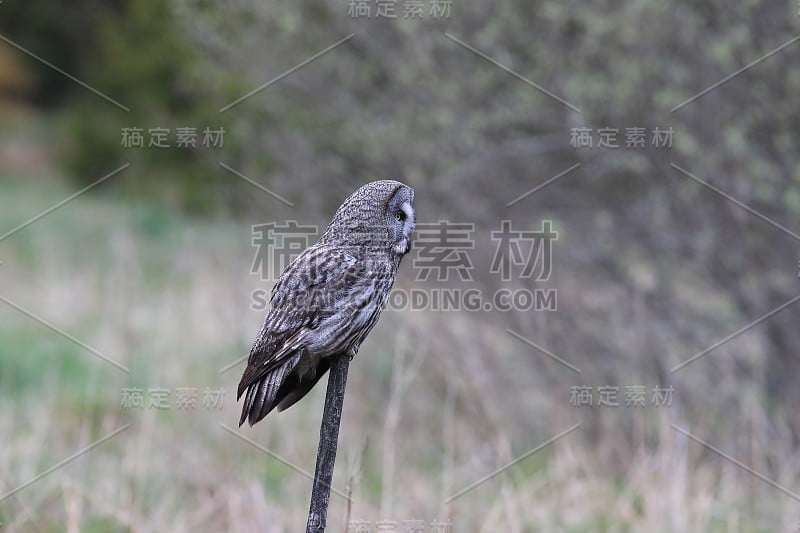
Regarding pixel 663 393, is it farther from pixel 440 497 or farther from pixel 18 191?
pixel 18 191

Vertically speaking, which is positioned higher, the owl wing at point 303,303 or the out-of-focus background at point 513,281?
the out-of-focus background at point 513,281

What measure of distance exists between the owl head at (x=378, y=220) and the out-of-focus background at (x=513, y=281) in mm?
2381

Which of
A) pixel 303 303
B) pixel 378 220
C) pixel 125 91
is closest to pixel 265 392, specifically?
pixel 303 303

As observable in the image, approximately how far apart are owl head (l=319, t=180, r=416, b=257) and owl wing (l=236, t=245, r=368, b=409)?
5 cm

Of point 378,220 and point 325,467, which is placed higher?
point 378,220

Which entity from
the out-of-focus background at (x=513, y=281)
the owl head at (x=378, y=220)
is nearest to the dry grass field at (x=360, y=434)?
the out-of-focus background at (x=513, y=281)

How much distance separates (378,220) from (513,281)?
393 centimetres

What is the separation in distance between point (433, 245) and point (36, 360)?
3.28 metres

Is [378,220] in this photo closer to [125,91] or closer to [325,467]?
[325,467]

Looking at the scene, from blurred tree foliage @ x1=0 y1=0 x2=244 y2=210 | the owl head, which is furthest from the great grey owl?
blurred tree foliage @ x1=0 y1=0 x2=244 y2=210

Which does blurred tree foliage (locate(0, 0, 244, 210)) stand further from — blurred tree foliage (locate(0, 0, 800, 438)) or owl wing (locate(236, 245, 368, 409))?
owl wing (locate(236, 245, 368, 409))

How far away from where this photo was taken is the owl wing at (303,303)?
2408 mm

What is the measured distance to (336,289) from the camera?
7.93 ft

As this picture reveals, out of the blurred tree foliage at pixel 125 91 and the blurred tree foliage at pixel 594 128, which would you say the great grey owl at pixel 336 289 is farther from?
the blurred tree foliage at pixel 125 91
